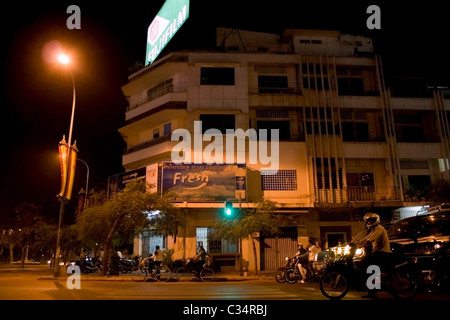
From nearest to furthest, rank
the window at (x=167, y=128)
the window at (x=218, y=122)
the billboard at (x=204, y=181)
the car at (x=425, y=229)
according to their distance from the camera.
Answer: the car at (x=425, y=229) < the billboard at (x=204, y=181) < the window at (x=218, y=122) < the window at (x=167, y=128)

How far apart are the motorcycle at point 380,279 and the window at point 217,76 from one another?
19.3m

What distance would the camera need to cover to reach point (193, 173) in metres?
23.0

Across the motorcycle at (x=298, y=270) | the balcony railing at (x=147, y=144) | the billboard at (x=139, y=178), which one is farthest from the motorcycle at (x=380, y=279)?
the balcony railing at (x=147, y=144)

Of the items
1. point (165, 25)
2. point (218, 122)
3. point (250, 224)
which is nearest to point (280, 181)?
point (218, 122)

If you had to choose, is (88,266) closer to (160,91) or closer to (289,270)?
(289,270)

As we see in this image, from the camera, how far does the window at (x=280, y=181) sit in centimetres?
2459

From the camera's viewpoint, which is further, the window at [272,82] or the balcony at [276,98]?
the window at [272,82]

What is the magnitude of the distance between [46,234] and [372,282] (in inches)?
1127

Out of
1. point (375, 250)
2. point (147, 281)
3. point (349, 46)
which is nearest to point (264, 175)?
point (147, 281)

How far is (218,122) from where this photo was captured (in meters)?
25.3

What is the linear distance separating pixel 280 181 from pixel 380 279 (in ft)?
54.4

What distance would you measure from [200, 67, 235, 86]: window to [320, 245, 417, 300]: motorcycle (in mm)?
19314

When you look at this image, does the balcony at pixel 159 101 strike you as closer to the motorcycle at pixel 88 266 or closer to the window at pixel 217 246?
the window at pixel 217 246
